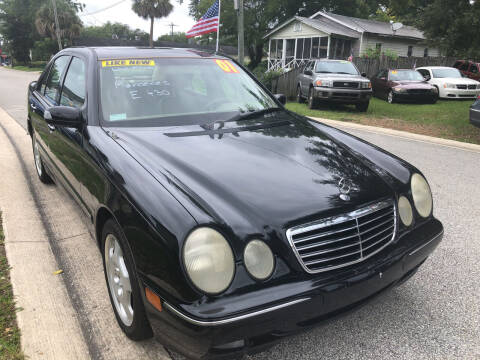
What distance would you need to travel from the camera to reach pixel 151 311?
1.90 m

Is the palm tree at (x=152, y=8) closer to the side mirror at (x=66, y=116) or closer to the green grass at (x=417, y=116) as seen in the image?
the green grass at (x=417, y=116)

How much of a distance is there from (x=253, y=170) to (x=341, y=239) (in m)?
0.62

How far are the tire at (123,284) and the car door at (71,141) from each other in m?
0.65

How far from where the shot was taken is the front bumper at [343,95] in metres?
12.7

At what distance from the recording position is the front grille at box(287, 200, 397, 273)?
1.89m

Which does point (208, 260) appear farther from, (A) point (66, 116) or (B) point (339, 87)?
(B) point (339, 87)

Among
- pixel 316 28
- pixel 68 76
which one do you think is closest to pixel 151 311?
pixel 68 76

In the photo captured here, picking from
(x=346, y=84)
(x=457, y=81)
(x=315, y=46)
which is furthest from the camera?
(x=315, y=46)

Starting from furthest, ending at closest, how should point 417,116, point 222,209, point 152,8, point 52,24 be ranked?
point 152,8, point 52,24, point 417,116, point 222,209

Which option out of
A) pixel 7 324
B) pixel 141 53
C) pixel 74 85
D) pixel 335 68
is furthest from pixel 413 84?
pixel 7 324

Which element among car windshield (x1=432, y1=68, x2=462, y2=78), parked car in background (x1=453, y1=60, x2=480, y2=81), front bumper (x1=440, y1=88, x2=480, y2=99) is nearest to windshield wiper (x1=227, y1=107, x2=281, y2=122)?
front bumper (x1=440, y1=88, x2=480, y2=99)

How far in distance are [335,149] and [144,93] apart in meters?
1.47

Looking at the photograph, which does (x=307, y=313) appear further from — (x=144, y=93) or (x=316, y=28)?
(x=316, y=28)

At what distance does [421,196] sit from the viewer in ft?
8.26
